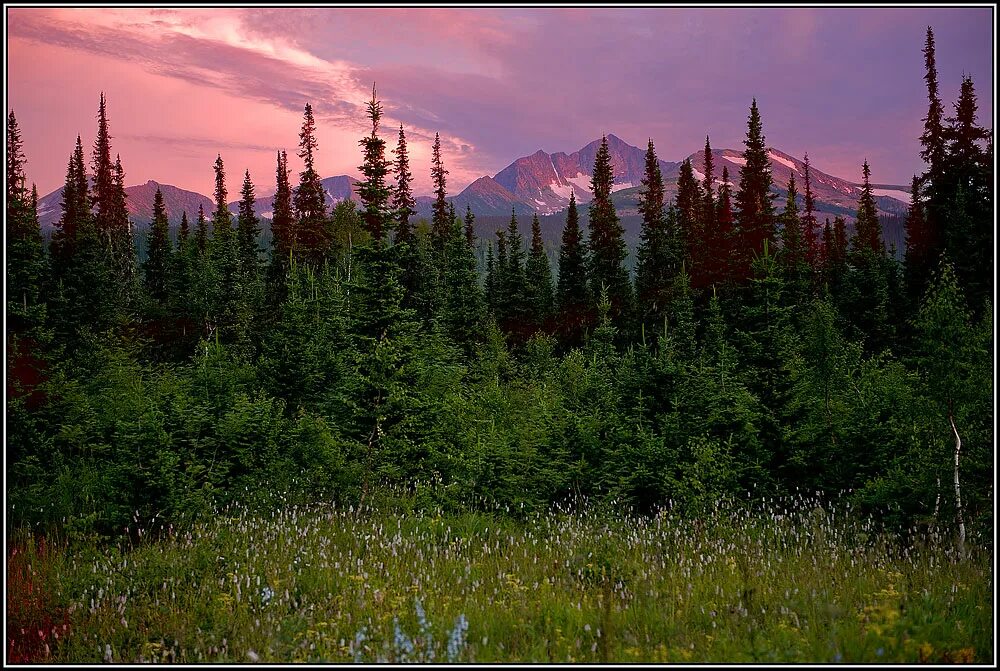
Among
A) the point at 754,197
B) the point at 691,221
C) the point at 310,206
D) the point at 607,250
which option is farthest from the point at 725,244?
the point at 310,206

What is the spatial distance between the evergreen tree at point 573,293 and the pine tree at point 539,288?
41.0 inches

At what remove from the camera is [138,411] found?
11227mm

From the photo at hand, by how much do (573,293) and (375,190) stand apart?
37823 millimetres

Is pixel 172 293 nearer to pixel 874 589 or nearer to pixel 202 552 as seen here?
pixel 202 552

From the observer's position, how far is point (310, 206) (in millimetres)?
48406

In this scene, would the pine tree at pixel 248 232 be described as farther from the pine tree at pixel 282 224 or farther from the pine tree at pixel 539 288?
the pine tree at pixel 539 288

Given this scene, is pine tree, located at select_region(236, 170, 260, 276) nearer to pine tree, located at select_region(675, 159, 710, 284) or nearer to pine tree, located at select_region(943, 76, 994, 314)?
pine tree, located at select_region(675, 159, 710, 284)

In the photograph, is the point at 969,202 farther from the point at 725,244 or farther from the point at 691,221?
the point at 691,221

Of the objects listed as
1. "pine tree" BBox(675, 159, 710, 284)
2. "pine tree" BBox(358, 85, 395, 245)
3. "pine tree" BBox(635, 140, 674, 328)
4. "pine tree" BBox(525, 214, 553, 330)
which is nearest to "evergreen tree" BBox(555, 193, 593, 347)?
"pine tree" BBox(525, 214, 553, 330)

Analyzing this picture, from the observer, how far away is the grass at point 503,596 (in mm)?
4961

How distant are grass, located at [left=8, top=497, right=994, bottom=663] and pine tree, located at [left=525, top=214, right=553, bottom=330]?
38.7 meters

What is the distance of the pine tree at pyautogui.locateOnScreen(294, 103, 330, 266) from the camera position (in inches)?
1871

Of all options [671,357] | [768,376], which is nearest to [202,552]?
[671,357]

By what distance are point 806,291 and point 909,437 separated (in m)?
35.9
